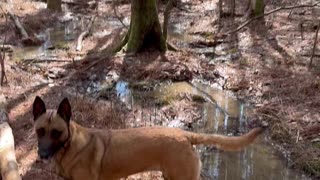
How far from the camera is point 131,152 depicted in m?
5.58

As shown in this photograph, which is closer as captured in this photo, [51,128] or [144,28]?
[51,128]

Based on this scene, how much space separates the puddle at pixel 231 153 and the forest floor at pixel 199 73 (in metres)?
0.24

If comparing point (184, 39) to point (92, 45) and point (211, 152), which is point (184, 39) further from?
point (211, 152)

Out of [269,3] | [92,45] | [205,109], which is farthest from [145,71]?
[269,3]

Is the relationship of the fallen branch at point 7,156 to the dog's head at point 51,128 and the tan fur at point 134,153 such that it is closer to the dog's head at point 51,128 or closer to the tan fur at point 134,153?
the tan fur at point 134,153

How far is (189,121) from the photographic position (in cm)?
922

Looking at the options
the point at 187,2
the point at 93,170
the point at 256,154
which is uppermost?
the point at 187,2

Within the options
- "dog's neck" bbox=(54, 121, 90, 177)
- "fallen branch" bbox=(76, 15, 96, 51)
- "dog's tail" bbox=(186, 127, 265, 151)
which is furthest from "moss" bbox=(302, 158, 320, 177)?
"fallen branch" bbox=(76, 15, 96, 51)

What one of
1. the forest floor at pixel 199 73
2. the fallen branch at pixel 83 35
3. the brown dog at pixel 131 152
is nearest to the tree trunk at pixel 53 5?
the forest floor at pixel 199 73

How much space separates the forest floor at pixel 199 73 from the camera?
8430 mm

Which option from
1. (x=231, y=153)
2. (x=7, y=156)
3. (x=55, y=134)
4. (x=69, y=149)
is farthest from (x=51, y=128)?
(x=231, y=153)

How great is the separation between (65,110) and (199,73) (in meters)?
A: 7.08

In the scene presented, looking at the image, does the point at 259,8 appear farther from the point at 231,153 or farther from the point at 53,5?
the point at 231,153

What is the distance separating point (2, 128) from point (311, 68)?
25.9ft
